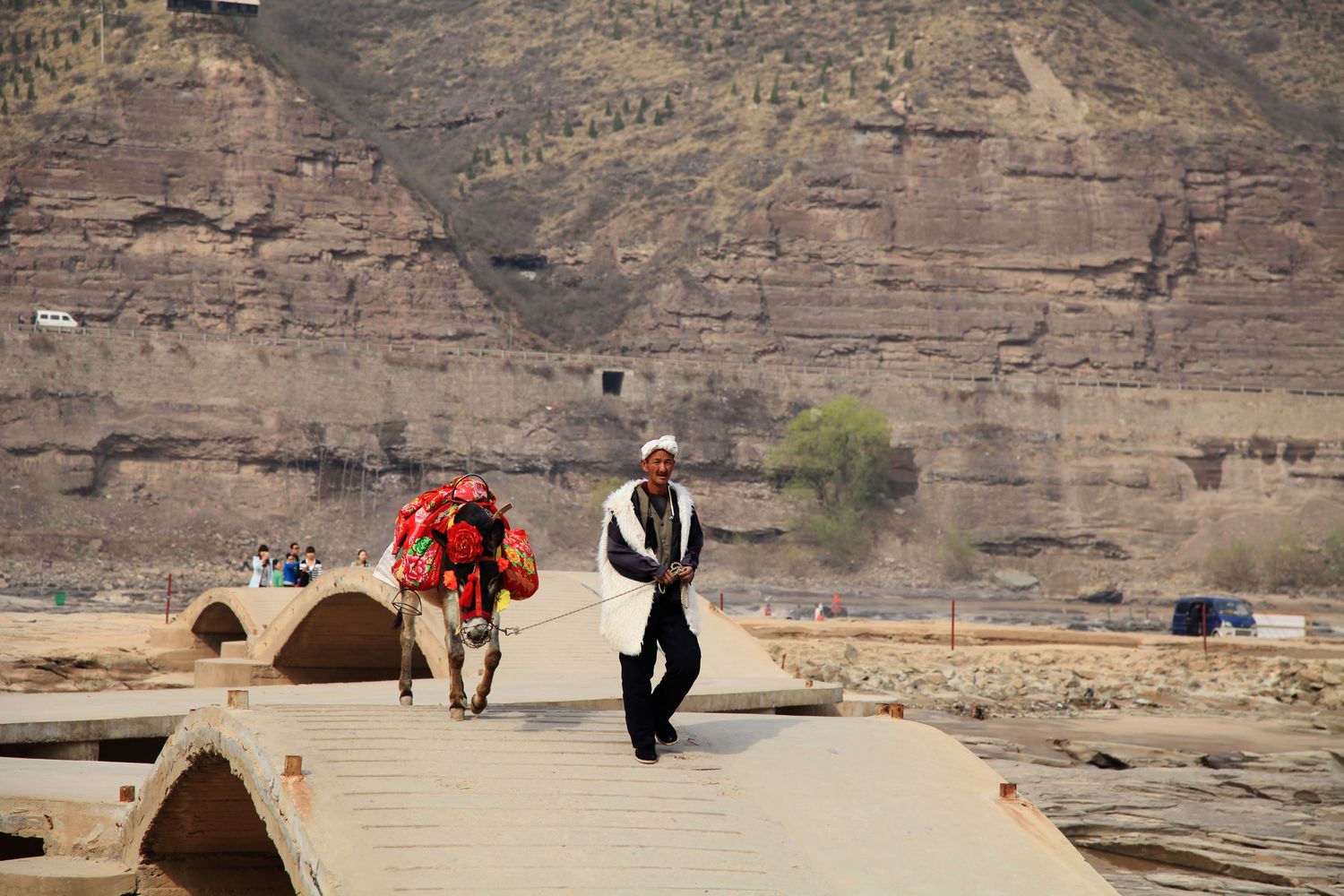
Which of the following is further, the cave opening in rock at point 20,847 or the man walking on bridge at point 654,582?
the cave opening in rock at point 20,847

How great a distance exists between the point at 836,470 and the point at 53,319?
3095 cm

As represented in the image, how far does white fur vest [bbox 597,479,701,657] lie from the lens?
9.24 m

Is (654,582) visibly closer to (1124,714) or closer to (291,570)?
(1124,714)

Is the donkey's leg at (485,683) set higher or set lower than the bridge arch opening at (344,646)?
higher

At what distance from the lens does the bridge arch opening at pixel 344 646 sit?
61.1 feet

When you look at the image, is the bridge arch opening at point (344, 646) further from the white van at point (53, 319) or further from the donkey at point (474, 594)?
the white van at point (53, 319)

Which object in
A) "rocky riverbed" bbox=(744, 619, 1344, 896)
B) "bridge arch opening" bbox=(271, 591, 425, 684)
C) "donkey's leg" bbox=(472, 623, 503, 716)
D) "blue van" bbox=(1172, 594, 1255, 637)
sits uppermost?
"donkey's leg" bbox=(472, 623, 503, 716)

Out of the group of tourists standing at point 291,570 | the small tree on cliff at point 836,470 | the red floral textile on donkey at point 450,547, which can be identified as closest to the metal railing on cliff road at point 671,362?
the small tree on cliff at point 836,470

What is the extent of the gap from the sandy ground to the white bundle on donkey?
6032mm

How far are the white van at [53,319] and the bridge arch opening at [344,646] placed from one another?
53.8 metres

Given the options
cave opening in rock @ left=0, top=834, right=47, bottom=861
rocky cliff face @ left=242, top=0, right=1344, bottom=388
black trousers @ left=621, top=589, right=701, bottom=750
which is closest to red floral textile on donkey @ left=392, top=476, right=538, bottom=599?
black trousers @ left=621, top=589, right=701, bottom=750

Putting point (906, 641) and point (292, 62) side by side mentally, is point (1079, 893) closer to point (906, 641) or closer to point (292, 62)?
point (906, 641)

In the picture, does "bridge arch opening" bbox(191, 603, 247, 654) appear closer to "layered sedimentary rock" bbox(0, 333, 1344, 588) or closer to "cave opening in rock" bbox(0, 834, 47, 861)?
"cave opening in rock" bbox(0, 834, 47, 861)

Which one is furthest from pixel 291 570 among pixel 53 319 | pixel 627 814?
pixel 53 319
